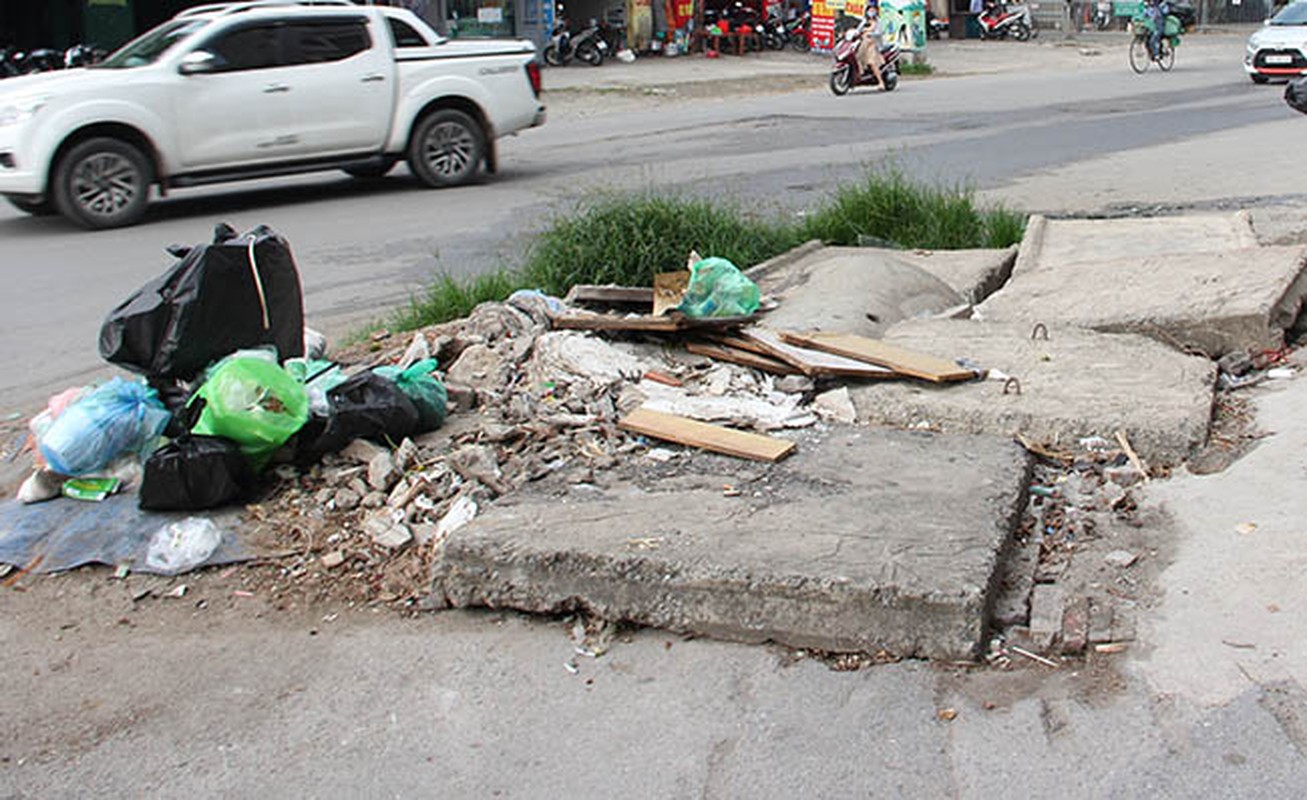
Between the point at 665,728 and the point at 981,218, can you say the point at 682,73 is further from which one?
the point at 665,728

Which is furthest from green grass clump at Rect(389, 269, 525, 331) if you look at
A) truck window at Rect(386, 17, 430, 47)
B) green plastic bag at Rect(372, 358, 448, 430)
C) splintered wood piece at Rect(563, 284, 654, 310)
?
truck window at Rect(386, 17, 430, 47)

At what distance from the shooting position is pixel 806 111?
2086 cm

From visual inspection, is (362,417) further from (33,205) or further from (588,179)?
(588,179)

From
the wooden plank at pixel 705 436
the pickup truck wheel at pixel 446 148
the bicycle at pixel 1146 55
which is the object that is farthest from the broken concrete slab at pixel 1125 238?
the bicycle at pixel 1146 55

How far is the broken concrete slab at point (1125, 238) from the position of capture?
8422mm

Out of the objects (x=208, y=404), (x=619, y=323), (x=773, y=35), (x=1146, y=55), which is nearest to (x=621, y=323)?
(x=619, y=323)

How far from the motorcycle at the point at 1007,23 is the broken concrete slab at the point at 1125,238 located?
34.7 metres

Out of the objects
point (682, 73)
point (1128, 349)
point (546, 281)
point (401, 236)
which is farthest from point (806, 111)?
point (1128, 349)

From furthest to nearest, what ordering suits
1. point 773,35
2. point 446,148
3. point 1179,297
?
1. point 773,35
2. point 446,148
3. point 1179,297

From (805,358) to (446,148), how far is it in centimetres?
849

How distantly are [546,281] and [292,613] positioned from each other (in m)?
3.86

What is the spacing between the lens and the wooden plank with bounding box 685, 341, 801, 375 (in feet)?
19.9

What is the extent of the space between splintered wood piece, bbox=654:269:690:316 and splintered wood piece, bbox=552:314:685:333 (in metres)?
0.18

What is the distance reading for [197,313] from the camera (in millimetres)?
5426
